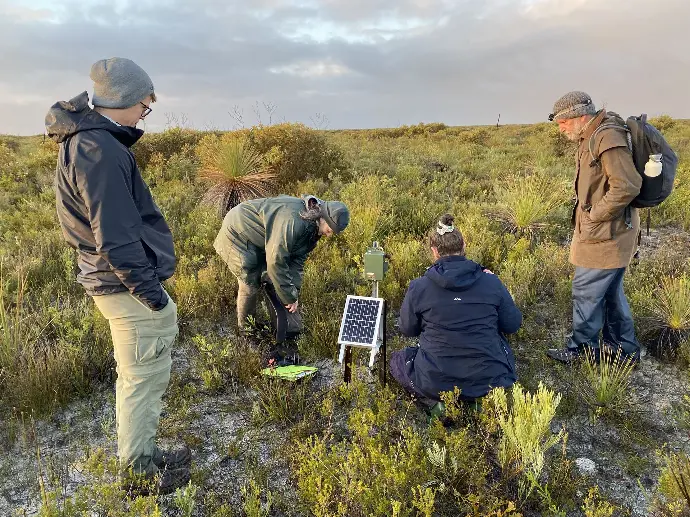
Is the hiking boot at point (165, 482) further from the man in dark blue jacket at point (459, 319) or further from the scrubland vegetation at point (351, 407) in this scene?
the man in dark blue jacket at point (459, 319)

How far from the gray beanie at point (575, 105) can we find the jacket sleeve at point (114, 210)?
312 centimetres

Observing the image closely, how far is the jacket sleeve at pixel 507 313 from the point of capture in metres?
3.19

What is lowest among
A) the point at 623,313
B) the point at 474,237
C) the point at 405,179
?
the point at 623,313

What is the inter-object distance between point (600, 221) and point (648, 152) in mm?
592

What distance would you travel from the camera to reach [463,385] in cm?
314

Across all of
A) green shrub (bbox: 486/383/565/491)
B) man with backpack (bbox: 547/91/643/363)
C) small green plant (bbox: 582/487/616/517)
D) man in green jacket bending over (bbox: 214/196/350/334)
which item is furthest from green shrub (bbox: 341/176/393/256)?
small green plant (bbox: 582/487/616/517)

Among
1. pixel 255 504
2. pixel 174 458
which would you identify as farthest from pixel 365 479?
pixel 174 458

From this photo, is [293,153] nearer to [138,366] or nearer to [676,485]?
[138,366]

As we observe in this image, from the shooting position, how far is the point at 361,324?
11.3 ft

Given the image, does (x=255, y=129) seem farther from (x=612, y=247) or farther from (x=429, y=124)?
(x=429, y=124)

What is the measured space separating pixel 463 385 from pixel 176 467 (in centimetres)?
198

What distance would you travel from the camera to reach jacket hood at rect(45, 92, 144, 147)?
6.89ft

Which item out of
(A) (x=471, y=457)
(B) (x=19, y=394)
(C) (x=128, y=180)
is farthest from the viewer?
(B) (x=19, y=394)

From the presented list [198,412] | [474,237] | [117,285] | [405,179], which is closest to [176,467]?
[198,412]
